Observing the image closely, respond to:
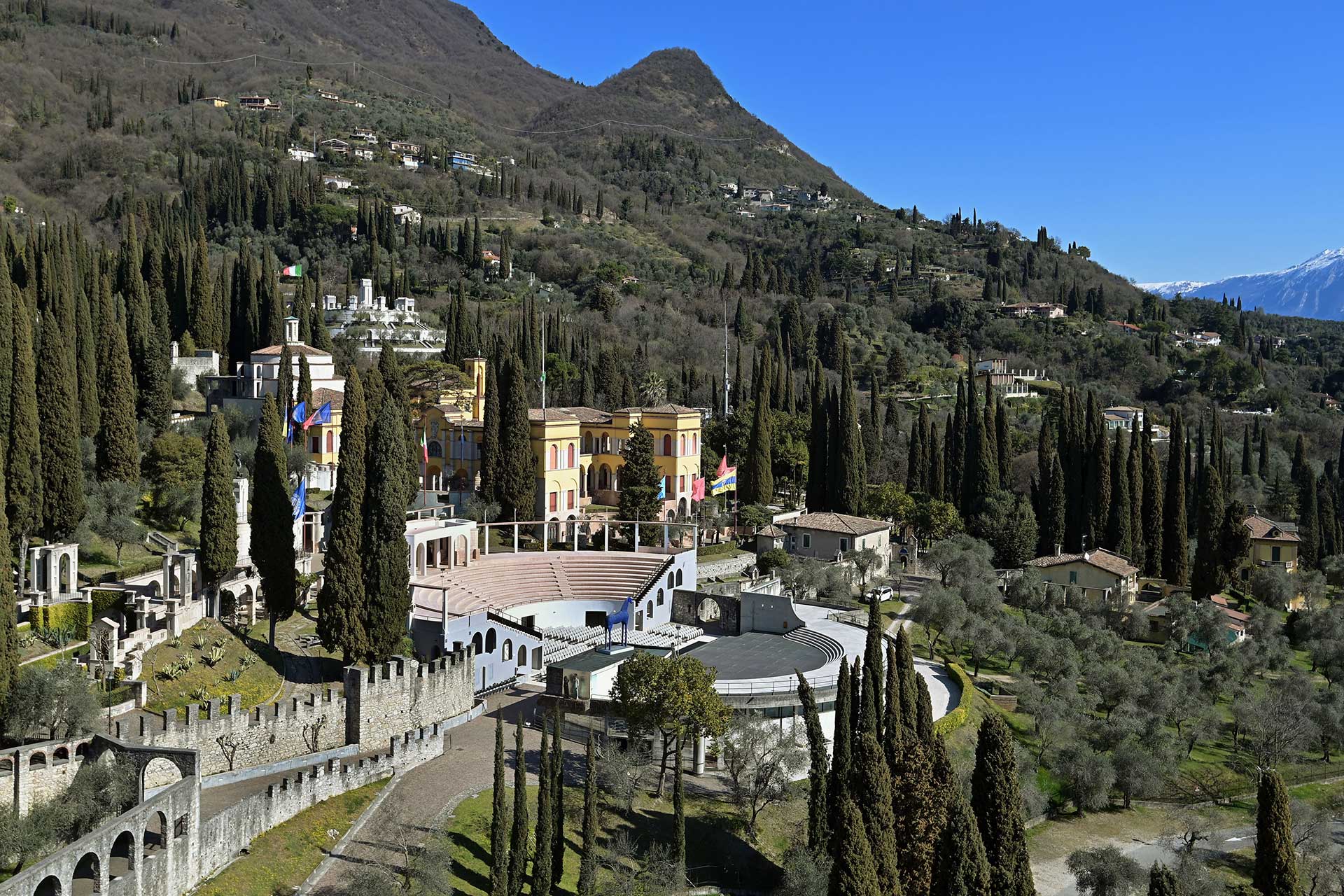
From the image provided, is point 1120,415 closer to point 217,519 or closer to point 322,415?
point 322,415

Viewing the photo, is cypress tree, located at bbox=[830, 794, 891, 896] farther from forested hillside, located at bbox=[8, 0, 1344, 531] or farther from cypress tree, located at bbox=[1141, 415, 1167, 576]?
cypress tree, located at bbox=[1141, 415, 1167, 576]

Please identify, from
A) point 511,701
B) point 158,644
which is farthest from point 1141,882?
point 158,644

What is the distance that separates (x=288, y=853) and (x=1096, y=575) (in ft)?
134

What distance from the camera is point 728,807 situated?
105ft

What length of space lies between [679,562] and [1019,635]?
13081 millimetres

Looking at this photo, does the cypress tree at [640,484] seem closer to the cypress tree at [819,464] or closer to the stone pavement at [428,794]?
the cypress tree at [819,464]

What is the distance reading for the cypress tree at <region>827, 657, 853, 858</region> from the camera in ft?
85.0

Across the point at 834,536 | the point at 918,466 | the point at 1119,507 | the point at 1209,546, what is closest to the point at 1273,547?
the point at 1209,546

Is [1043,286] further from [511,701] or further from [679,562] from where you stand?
[511,701]

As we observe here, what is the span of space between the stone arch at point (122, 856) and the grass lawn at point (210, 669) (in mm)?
5657

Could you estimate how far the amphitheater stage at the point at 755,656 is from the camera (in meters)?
38.2

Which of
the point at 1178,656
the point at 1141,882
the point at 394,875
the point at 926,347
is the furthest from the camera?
the point at 926,347

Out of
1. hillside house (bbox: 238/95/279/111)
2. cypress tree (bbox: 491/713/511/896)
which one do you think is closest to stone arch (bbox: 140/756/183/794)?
cypress tree (bbox: 491/713/511/896)

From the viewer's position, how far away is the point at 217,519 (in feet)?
110
